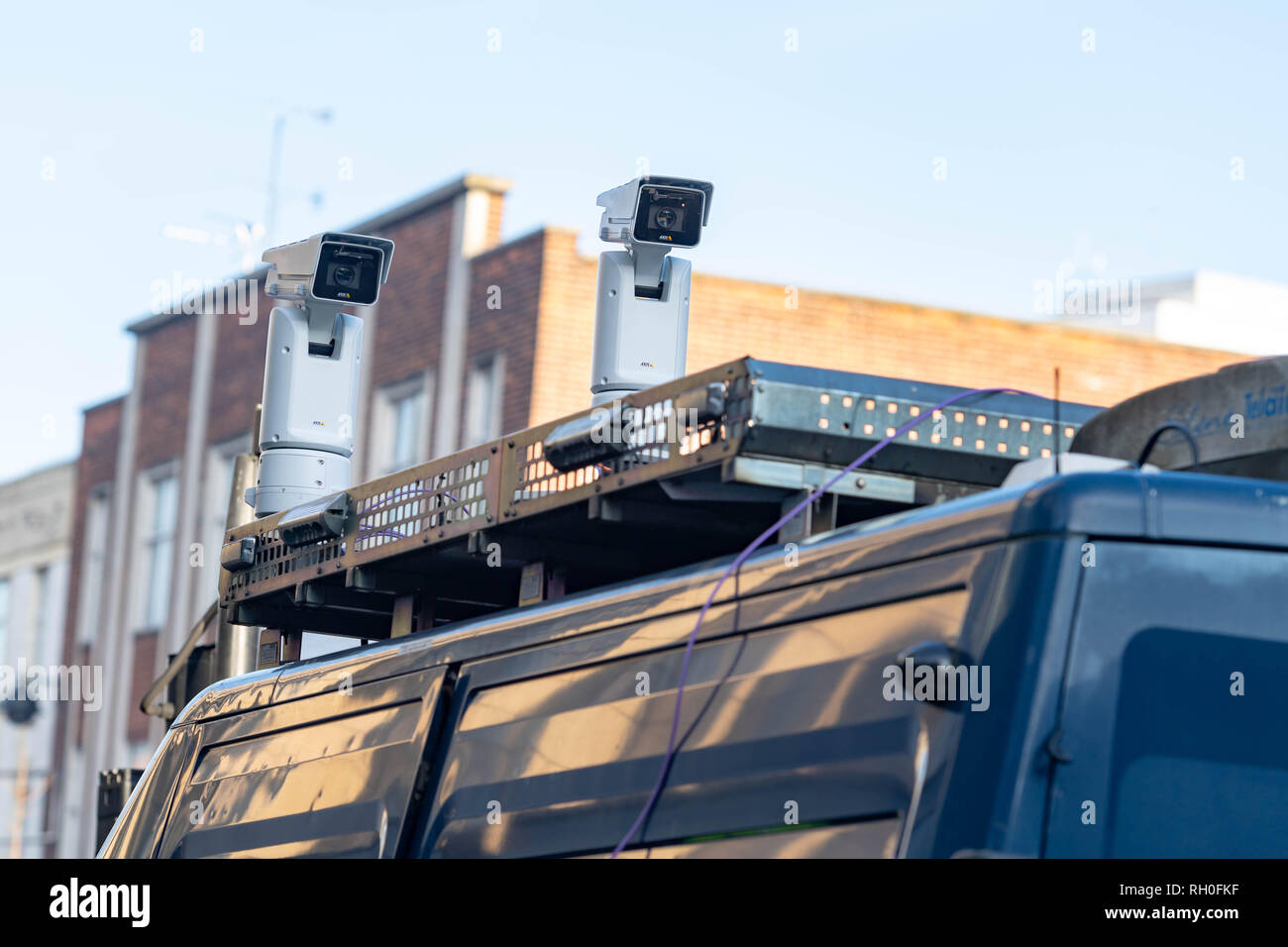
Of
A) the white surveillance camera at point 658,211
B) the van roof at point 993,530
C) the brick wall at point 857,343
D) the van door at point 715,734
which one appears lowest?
the van door at point 715,734

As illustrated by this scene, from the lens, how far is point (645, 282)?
6.59 meters

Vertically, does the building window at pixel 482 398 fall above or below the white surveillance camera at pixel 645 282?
above

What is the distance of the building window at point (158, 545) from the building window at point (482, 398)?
22.3 feet

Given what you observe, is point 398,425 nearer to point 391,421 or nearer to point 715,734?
point 391,421

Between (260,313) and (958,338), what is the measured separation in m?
9.16

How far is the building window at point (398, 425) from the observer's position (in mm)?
23453

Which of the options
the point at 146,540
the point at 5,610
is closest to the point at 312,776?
the point at 146,540

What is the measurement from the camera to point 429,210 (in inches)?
932

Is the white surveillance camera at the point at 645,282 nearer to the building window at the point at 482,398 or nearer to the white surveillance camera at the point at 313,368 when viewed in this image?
the white surveillance camera at the point at 313,368

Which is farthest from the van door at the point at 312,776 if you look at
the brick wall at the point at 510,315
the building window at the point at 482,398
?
the building window at the point at 482,398
